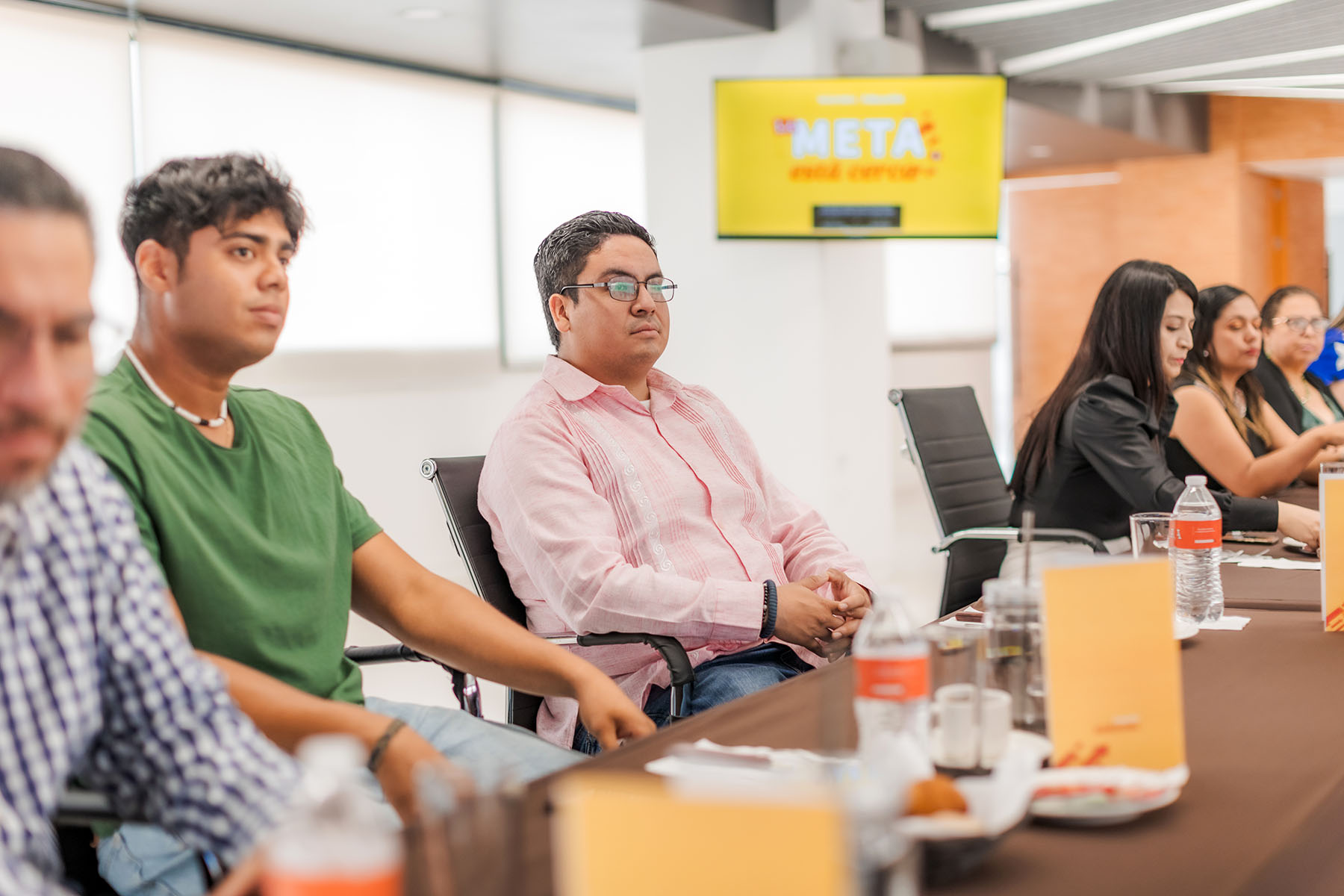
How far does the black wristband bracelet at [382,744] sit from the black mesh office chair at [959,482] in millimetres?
1730

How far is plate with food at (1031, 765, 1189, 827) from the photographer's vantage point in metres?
0.96

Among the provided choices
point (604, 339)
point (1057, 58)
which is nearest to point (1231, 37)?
point (1057, 58)

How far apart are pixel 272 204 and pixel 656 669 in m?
0.96

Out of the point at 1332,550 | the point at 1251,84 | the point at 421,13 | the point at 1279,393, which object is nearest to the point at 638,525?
the point at 1332,550

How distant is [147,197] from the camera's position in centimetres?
151

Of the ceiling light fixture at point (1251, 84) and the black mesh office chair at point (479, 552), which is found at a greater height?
the ceiling light fixture at point (1251, 84)

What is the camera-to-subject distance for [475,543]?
6.84 ft

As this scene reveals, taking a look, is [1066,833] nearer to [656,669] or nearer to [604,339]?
[656,669]

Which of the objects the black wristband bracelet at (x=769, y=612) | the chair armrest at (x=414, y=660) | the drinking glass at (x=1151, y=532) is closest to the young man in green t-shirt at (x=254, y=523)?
the chair armrest at (x=414, y=660)

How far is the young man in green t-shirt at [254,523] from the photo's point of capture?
136 cm

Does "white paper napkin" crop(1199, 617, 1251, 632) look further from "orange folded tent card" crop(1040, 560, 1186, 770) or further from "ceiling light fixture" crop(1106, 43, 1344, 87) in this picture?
"ceiling light fixture" crop(1106, 43, 1344, 87)

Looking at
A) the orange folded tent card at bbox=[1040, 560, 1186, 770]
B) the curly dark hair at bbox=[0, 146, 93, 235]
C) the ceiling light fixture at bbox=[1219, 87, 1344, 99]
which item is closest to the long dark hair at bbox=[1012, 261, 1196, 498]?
the orange folded tent card at bbox=[1040, 560, 1186, 770]

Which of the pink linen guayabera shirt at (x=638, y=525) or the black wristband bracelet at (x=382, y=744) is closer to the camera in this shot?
the black wristband bracelet at (x=382, y=744)

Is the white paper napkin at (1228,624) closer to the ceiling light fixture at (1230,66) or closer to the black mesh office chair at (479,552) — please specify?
Answer: the black mesh office chair at (479,552)
